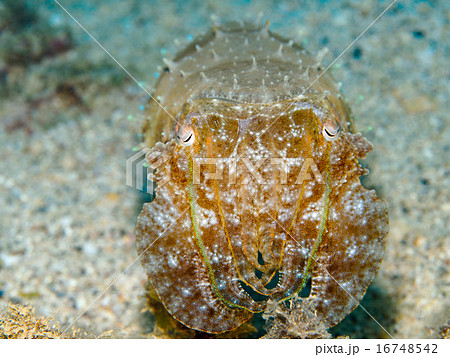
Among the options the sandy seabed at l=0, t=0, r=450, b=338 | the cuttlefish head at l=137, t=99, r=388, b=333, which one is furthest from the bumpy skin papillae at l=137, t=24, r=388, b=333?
the sandy seabed at l=0, t=0, r=450, b=338

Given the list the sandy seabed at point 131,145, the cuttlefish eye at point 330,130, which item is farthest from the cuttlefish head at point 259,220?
the sandy seabed at point 131,145

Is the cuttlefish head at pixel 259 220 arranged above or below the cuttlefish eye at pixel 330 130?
below

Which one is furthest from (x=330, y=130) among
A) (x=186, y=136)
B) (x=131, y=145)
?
(x=131, y=145)

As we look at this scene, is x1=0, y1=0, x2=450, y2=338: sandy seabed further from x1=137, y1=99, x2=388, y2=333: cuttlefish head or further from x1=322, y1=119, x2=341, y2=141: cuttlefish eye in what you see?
x1=137, y1=99, x2=388, y2=333: cuttlefish head

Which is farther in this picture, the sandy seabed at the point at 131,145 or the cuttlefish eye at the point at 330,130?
the sandy seabed at the point at 131,145

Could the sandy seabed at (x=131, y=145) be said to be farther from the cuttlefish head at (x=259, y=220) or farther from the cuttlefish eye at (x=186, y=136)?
the cuttlefish eye at (x=186, y=136)
